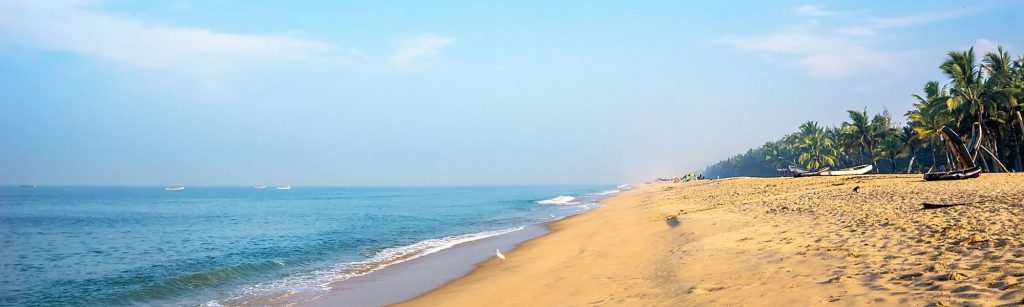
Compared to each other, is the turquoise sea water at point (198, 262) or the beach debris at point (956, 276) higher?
the beach debris at point (956, 276)

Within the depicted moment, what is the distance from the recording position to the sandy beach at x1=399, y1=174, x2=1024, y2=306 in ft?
23.9

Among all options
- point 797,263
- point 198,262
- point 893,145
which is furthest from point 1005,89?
point 198,262

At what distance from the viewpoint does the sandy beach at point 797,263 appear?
7.28 m

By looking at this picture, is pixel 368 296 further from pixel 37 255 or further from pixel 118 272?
pixel 37 255

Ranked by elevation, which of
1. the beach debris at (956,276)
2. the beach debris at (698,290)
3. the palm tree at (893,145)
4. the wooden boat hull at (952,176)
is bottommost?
the beach debris at (698,290)

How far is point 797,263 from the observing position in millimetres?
9891

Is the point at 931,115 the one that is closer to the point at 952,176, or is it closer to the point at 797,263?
the point at 952,176

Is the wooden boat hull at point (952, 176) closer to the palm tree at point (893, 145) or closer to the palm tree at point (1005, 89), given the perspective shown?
the palm tree at point (1005, 89)

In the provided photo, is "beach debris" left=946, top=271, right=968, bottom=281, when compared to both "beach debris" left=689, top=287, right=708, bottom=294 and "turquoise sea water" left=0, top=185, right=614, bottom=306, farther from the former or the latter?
"turquoise sea water" left=0, top=185, right=614, bottom=306

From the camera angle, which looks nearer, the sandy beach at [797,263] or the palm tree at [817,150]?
the sandy beach at [797,263]

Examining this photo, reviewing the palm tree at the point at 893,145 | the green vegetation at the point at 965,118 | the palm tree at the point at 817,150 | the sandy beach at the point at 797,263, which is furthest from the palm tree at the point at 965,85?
the palm tree at the point at 817,150

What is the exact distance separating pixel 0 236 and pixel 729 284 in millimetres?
48946

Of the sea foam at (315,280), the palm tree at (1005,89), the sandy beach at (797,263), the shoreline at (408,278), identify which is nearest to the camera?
the sandy beach at (797,263)

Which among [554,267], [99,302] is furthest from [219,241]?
[554,267]
